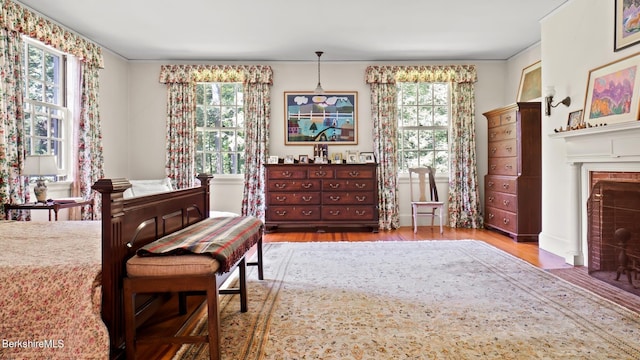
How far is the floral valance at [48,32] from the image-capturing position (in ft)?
12.4

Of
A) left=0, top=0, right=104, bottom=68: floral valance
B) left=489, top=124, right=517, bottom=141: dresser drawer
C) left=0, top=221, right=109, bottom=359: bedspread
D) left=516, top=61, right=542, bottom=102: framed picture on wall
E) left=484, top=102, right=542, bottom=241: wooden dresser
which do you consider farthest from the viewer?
left=516, top=61, right=542, bottom=102: framed picture on wall

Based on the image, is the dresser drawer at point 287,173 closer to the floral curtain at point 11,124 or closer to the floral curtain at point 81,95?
the floral curtain at point 81,95

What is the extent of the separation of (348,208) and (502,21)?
3.26 meters

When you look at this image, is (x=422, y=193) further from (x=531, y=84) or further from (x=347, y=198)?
(x=531, y=84)

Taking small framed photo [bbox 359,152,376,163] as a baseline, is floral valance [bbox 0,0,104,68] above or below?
above

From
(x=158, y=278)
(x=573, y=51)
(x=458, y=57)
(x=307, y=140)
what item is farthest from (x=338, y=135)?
(x=158, y=278)

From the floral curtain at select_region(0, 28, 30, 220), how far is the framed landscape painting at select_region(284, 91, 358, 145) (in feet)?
11.6

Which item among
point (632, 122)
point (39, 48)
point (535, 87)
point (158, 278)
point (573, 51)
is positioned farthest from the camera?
point (535, 87)

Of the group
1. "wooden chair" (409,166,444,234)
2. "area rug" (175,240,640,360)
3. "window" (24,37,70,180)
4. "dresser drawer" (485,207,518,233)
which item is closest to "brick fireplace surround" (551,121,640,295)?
"area rug" (175,240,640,360)

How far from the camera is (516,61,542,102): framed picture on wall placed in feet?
17.7

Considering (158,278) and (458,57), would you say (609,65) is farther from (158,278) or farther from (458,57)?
(158,278)

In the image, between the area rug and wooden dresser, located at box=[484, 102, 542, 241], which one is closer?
the area rug

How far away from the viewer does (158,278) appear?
1.87 meters

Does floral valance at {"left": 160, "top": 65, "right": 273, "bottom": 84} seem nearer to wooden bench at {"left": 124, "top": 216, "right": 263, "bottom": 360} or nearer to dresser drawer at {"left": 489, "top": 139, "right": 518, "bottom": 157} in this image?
dresser drawer at {"left": 489, "top": 139, "right": 518, "bottom": 157}
